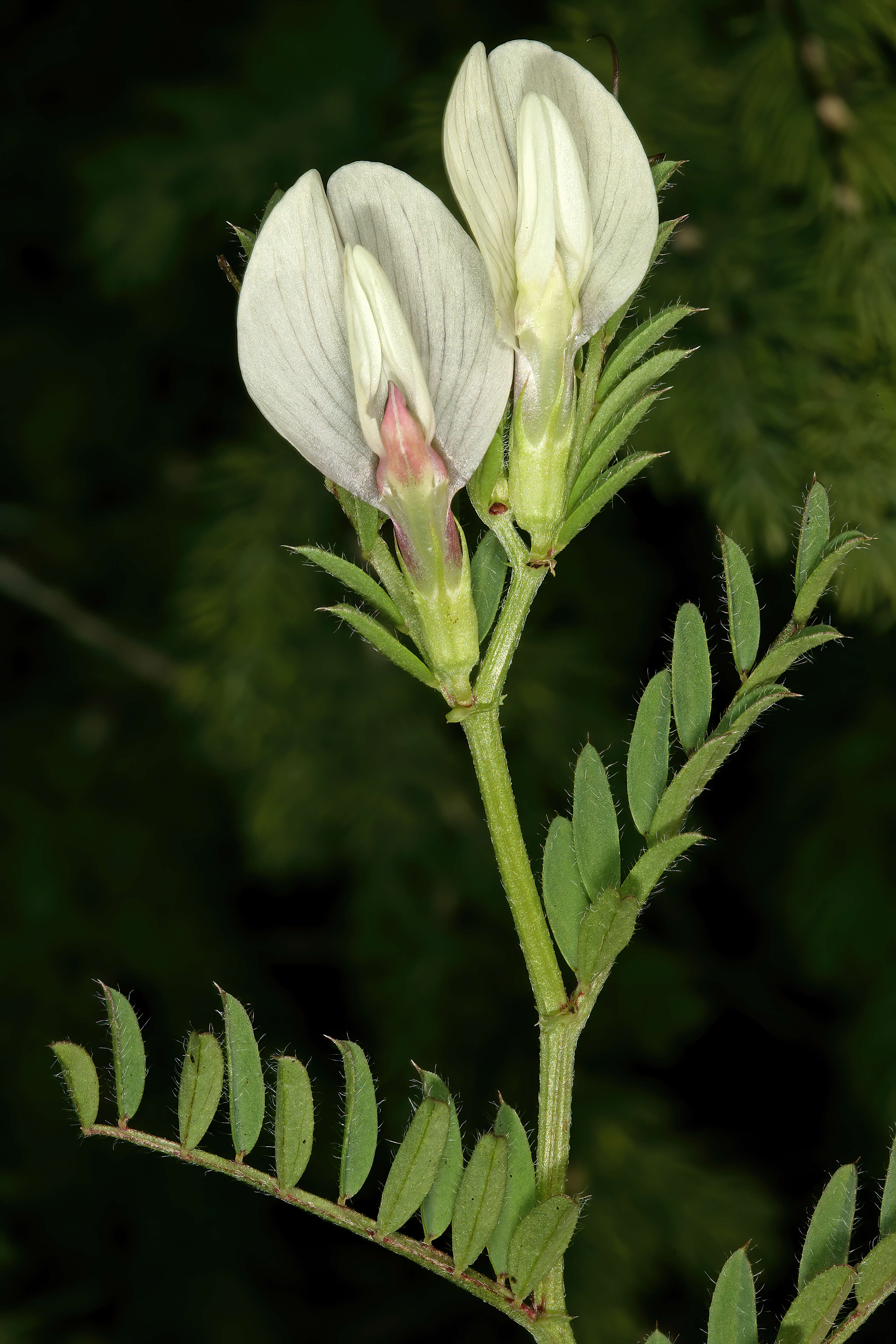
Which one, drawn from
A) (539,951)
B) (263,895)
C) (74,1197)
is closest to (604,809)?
(539,951)

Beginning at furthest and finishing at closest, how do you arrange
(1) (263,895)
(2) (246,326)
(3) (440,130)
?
1. (1) (263,895)
2. (3) (440,130)
3. (2) (246,326)

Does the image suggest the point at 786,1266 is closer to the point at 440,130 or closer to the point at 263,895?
the point at 263,895

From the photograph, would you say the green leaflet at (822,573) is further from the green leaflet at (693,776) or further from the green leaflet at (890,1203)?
the green leaflet at (890,1203)

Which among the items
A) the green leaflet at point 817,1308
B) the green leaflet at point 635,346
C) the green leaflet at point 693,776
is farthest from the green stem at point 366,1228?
the green leaflet at point 635,346

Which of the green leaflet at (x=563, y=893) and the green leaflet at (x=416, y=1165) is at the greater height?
the green leaflet at (x=563, y=893)

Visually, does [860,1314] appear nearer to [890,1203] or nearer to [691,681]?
[890,1203]

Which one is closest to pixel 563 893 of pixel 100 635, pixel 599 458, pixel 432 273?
pixel 599 458

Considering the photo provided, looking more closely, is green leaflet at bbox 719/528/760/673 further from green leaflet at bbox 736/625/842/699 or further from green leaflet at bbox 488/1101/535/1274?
green leaflet at bbox 488/1101/535/1274
